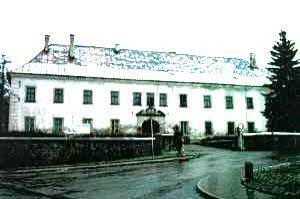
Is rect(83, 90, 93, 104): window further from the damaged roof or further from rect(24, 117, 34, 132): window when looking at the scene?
rect(24, 117, 34, 132): window

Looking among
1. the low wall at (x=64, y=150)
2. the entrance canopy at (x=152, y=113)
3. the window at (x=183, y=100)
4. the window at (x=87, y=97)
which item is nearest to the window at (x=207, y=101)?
the window at (x=183, y=100)

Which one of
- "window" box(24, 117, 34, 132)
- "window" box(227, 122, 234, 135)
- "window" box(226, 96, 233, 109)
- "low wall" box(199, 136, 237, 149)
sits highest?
"window" box(226, 96, 233, 109)

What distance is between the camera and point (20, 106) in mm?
41094

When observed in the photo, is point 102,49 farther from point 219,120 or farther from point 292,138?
point 292,138

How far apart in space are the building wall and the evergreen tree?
7615 millimetres

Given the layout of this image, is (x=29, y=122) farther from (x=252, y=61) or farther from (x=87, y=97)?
(x=252, y=61)

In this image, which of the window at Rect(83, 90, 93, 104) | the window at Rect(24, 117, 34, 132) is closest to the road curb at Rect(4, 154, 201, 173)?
the window at Rect(24, 117, 34, 132)

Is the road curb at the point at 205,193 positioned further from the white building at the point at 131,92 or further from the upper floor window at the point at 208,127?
the upper floor window at the point at 208,127

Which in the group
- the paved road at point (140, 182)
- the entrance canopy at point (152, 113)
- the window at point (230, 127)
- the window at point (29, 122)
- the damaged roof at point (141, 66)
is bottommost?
the paved road at point (140, 182)

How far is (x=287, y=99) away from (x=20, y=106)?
24.2m

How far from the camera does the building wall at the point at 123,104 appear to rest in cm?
4138

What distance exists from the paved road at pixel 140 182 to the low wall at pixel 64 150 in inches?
135

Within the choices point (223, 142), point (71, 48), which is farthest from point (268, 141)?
point (71, 48)

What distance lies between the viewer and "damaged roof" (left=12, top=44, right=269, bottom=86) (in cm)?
4319
